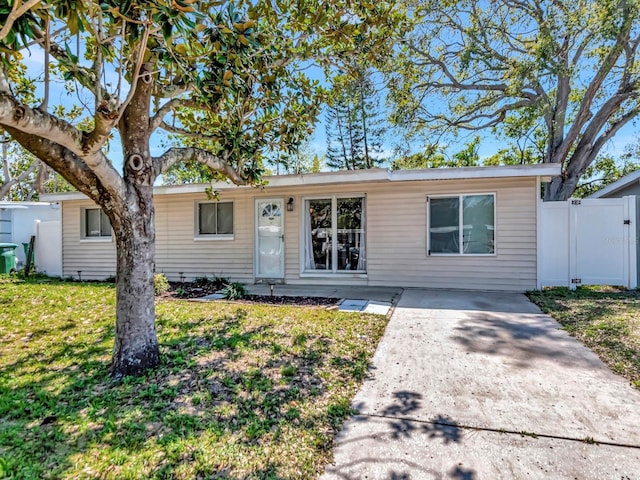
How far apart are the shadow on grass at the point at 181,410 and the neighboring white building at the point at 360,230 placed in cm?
470

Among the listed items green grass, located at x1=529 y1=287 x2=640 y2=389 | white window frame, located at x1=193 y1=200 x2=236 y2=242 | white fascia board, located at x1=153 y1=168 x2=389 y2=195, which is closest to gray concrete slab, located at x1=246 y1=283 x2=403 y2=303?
white window frame, located at x1=193 y1=200 x2=236 y2=242

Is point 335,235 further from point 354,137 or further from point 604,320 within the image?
point 354,137

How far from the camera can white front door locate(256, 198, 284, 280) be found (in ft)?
30.7

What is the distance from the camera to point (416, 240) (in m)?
8.40

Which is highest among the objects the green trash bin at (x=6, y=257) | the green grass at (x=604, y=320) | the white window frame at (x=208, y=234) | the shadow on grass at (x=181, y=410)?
the white window frame at (x=208, y=234)

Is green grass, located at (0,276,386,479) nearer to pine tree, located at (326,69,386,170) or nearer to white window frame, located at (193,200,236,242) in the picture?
white window frame, located at (193,200,236,242)

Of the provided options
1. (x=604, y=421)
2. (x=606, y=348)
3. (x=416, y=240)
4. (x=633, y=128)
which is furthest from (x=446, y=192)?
(x=633, y=128)

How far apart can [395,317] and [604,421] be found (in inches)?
124

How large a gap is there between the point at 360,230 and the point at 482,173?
304cm

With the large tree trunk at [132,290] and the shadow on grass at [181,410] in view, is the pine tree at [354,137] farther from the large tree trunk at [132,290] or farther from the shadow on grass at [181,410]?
the shadow on grass at [181,410]

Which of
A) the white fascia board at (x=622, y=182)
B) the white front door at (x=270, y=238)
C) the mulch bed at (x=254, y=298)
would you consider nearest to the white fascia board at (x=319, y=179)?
the white front door at (x=270, y=238)

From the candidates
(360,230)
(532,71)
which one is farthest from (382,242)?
(532,71)

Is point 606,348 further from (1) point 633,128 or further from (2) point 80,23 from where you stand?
(1) point 633,128

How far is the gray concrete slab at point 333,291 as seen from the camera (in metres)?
7.31
